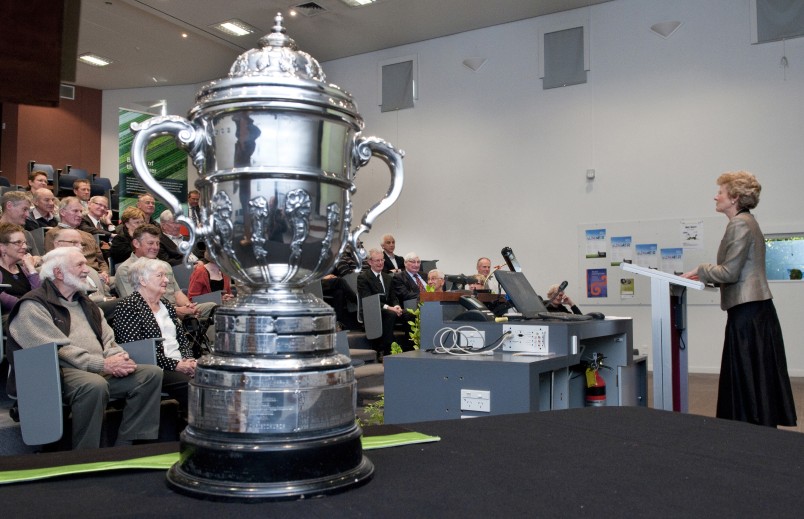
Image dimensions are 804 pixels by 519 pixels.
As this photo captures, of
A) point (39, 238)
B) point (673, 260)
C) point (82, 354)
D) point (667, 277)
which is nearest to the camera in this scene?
point (82, 354)

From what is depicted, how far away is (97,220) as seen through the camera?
21.7ft

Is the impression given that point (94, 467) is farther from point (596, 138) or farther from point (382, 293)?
point (596, 138)

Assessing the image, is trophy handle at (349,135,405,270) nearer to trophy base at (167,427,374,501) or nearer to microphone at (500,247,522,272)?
trophy base at (167,427,374,501)

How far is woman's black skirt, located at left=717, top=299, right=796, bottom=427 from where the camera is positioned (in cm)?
322

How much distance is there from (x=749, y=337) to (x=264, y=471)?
3.14m

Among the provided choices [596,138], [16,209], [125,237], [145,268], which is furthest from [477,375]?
[596,138]

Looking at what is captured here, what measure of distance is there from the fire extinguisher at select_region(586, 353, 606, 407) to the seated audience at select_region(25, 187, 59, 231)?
4601 millimetres

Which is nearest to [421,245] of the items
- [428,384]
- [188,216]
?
[428,384]

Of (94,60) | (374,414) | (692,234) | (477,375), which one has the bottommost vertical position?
(374,414)

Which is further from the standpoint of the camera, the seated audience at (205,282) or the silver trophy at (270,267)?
the seated audience at (205,282)

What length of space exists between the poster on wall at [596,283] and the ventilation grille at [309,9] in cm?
462

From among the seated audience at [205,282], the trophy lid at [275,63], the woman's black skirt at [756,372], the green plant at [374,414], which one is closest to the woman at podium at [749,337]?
the woman's black skirt at [756,372]

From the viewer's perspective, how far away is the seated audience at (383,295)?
6.36m

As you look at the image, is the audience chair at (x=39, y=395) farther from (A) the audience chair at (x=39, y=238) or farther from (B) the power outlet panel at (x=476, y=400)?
(A) the audience chair at (x=39, y=238)
